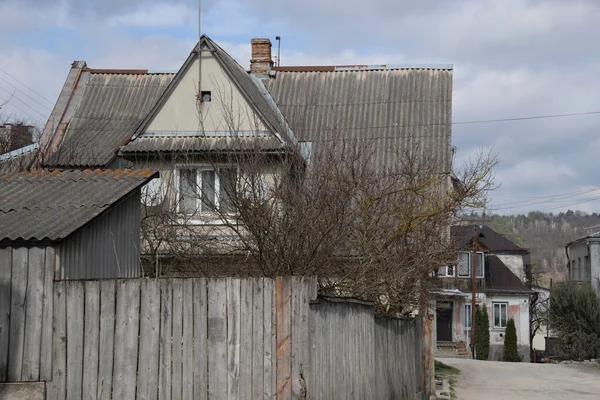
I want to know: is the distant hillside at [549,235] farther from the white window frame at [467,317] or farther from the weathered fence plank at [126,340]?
the weathered fence plank at [126,340]

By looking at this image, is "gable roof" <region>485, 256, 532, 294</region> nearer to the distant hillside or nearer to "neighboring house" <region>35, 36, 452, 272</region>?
"neighboring house" <region>35, 36, 452, 272</region>

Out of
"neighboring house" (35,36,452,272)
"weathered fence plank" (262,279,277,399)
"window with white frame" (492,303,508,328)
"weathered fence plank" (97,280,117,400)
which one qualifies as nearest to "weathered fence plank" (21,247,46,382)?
"weathered fence plank" (97,280,117,400)

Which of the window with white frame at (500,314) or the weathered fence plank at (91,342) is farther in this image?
the window with white frame at (500,314)

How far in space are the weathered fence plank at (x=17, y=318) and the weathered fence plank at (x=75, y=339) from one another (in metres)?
0.52

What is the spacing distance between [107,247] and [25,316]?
75.0 inches

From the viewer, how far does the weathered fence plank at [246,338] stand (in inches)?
357

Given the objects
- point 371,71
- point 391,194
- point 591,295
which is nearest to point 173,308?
point 391,194

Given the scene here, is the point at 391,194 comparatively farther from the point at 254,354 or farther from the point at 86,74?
the point at 86,74

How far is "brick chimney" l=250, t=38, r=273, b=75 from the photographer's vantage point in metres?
27.0

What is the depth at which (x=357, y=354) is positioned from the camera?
10977mm

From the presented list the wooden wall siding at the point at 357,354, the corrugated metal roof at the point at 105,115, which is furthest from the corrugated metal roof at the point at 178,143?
the wooden wall siding at the point at 357,354

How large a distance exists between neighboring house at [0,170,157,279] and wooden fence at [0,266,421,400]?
147 millimetres

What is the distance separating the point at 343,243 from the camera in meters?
14.6

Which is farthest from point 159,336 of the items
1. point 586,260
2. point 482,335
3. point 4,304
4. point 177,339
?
point 586,260
